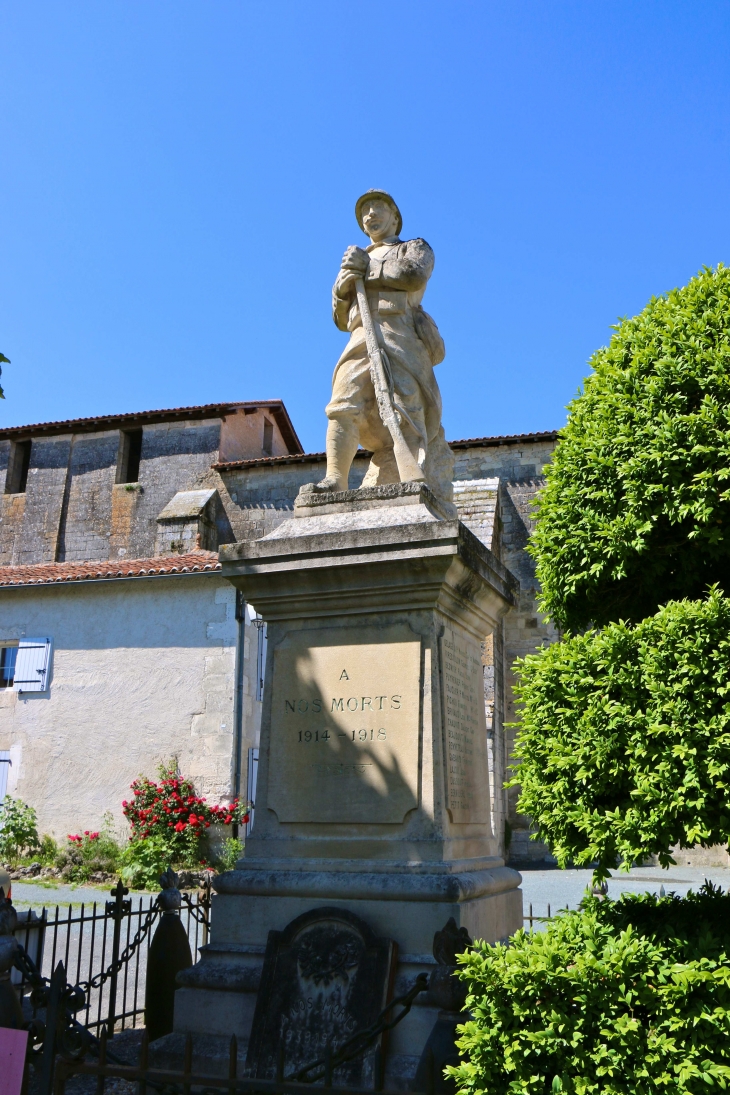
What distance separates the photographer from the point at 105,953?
7.64 m

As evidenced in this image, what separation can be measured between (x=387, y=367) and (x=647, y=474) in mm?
1880

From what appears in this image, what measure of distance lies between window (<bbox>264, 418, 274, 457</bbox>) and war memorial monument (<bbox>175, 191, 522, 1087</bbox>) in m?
19.4

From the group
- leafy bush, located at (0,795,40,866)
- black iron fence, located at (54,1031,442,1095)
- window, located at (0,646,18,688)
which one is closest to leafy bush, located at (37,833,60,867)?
leafy bush, located at (0,795,40,866)

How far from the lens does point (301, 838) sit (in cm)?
412

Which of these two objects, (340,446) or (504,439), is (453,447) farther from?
(340,446)

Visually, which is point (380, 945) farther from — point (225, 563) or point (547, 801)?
point (225, 563)

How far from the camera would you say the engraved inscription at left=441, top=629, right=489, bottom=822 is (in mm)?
4148

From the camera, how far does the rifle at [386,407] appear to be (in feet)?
15.2

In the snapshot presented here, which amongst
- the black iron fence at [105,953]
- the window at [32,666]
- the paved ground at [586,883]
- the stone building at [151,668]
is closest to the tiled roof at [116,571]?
the stone building at [151,668]

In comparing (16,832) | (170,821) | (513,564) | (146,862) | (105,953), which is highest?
(513,564)

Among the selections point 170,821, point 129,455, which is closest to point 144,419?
point 129,455

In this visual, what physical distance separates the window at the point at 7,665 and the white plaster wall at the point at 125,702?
0.84 feet

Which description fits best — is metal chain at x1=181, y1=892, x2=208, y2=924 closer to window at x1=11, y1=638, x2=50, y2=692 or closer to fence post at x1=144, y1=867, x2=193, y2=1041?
fence post at x1=144, y1=867, x2=193, y2=1041

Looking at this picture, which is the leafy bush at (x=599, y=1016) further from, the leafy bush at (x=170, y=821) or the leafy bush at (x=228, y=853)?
the leafy bush at (x=170, y=821)
